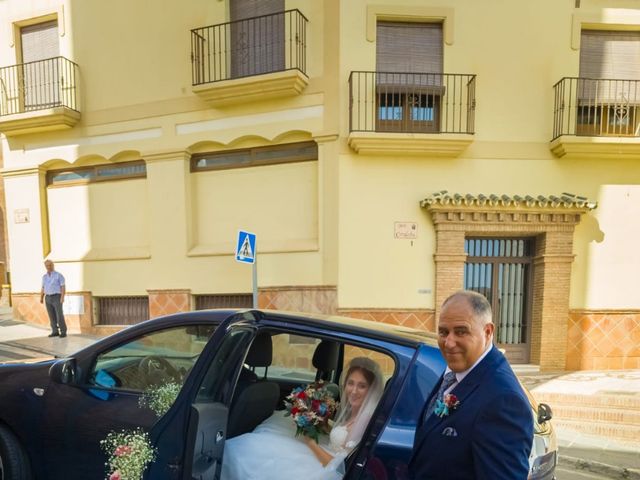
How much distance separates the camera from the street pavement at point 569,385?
3760 mm

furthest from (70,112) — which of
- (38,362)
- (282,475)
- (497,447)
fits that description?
(497,447)

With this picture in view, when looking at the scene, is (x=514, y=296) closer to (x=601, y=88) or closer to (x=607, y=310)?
(x=607, y=310)

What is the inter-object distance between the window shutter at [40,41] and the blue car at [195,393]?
10.0 metres

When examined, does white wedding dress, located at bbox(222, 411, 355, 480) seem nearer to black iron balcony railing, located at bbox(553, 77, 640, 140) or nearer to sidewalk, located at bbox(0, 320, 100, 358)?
sidewalk, located at bbox(0, 320, 100, 358)

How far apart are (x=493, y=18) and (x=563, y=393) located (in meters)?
6.84

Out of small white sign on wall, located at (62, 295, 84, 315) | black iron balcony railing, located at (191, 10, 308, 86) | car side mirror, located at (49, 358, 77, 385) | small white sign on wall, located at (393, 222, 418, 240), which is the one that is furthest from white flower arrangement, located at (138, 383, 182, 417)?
small white sign on wall, located at (62, 295, 84, 315)

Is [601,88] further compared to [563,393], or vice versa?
[601,88]

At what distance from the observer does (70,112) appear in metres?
8.75

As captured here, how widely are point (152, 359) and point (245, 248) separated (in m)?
3.77

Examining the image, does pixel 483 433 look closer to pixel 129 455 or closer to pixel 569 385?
pixel 129 455

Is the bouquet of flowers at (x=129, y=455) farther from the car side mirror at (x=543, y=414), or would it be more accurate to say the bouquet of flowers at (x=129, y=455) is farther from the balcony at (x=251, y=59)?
the balcony at (x=251, y=59)

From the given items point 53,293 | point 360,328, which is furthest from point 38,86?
point 360,328

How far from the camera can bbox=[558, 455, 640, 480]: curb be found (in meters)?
3.67

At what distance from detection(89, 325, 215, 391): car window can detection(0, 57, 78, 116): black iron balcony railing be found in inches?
348
